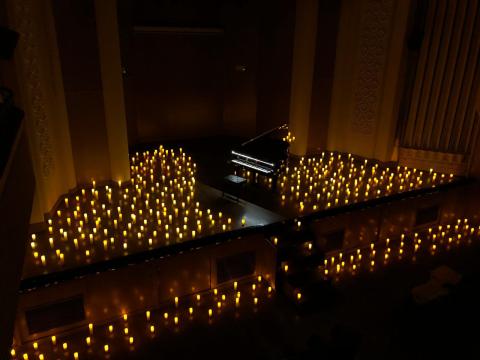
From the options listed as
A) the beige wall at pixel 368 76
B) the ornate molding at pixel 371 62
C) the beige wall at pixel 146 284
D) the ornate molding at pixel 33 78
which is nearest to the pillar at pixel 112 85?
the ornate molding at pixel 33 78

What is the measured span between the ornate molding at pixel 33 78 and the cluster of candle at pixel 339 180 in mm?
3393

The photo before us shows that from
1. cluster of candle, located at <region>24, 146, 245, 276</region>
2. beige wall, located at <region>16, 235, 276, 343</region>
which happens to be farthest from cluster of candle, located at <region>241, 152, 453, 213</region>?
cluster of candle, located at <region>24, 146, 245, 276</region>

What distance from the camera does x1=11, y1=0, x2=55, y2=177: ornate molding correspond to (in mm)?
4711

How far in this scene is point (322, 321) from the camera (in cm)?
452

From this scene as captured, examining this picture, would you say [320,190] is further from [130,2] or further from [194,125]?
[130,2]

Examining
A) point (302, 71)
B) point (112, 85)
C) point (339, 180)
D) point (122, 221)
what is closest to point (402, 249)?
point (339, 180)

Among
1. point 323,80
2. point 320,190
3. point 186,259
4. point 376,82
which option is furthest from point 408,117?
point 186,259

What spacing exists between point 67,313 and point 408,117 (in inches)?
280

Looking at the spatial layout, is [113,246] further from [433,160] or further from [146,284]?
[433,160]

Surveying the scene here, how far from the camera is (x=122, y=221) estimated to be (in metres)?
5.43

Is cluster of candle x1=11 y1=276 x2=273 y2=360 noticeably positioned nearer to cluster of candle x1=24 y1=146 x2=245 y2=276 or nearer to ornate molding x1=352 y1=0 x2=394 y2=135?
cluster of candle x1=24 y1=146 x2=245 y2=276

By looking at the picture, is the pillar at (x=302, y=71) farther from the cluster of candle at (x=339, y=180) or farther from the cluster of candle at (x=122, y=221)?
the cluster of candle at (x=122, y=221)

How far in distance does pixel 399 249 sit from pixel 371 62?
397cm

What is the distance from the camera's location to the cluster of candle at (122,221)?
4.62 metres
